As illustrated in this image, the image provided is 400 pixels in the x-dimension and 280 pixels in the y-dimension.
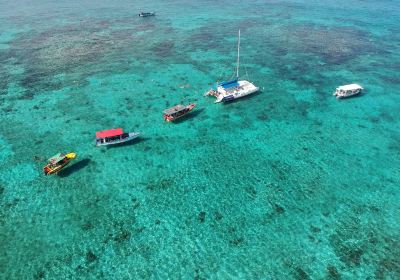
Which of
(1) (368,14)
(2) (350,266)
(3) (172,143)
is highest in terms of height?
(1) (368,14)

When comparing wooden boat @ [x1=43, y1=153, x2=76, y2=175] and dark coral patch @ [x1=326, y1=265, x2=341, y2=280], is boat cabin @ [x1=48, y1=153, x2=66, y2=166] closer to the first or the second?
wooden boat @ [x1=43, y1=153, x2=76, y2=175]

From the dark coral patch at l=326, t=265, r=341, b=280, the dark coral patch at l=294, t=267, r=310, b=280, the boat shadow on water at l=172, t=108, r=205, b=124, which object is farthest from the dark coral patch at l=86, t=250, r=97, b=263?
the boat shadow on water at l=172, t=108, r=205, b=124

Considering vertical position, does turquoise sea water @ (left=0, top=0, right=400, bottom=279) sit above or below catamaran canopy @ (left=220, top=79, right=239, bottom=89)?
below

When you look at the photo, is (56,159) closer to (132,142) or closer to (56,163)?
(56,163)

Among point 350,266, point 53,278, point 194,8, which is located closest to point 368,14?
point 194,8

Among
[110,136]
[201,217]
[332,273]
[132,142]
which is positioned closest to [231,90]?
[132,142]

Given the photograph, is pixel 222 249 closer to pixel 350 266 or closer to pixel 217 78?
pixel 350 266

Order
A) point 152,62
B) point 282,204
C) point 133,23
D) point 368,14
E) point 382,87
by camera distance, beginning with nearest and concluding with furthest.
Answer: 1. point 282,204
2. point 382,87
3. point 152,62
4. point 133,23
5. point 368,14

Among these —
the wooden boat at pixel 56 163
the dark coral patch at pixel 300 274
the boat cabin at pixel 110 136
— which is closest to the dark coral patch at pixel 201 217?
the dark coral patch at pixel 300 274
